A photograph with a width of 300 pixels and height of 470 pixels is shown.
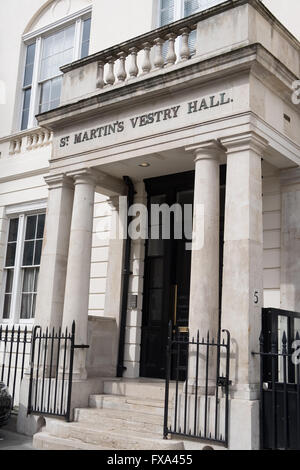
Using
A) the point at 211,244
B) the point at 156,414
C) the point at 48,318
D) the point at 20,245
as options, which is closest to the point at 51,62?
the point at 20,245

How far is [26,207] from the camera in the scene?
44.3 feet

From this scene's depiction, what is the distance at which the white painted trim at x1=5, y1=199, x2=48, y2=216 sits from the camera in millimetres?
13102

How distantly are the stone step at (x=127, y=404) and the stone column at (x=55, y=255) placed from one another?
152 cm

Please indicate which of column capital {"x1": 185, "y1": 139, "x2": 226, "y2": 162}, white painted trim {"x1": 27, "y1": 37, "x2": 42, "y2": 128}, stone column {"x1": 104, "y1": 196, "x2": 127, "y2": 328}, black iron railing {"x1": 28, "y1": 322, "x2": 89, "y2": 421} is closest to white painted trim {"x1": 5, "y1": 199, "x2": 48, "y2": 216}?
white painted trim {"x1": 27, "y1": 37, "x2": 42, "y2": 128}

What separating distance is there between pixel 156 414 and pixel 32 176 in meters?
7.40

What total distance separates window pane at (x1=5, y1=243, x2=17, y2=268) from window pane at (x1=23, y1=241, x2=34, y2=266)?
1.43 ft

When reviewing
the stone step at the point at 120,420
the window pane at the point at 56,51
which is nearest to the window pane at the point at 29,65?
the window pane at the point at 56,51

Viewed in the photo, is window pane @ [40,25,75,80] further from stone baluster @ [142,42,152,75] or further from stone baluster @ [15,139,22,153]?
stone baluster @ [142,42,152,75]

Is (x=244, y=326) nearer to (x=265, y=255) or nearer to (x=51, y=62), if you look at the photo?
(x=265, y=255)

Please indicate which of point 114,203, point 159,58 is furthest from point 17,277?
point 159,58

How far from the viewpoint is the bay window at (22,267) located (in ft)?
43.0

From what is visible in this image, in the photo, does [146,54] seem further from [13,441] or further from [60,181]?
[13,441]

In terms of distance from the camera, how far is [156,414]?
8008mm

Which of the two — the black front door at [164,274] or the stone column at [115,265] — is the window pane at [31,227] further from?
the black front door at [164,274]
